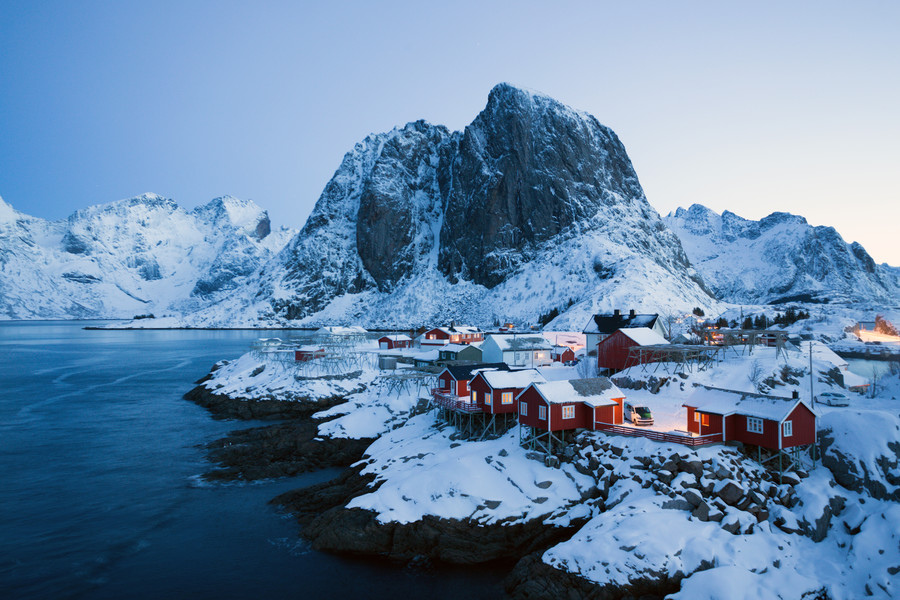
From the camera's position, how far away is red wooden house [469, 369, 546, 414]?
1480 inches

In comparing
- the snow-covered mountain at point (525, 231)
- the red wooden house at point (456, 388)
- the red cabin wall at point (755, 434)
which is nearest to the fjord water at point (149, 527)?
the red wooden house at point (456, 388)

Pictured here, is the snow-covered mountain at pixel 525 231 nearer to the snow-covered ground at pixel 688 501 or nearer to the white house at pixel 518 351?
the white house at pixel 518 351

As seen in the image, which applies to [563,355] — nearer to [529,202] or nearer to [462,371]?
[462,371]

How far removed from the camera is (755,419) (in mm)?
27828

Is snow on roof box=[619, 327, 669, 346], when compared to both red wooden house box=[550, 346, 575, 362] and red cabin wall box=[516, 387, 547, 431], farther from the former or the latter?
red cabin wall box=[516, 387, 547, 431]

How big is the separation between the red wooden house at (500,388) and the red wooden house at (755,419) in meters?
10.9

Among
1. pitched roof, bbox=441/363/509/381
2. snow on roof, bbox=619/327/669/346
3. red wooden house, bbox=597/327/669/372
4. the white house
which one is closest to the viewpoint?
pitched roof, bbox=441/363/509/381

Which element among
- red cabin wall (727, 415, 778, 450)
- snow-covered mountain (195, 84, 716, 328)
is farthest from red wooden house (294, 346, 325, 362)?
snow-covered mountain (195, 84, 716, 328)

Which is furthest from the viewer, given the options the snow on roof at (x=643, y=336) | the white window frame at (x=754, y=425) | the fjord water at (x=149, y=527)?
the snow on roof at (x=643, y=336)

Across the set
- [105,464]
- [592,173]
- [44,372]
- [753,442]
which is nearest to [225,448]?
[105,464]

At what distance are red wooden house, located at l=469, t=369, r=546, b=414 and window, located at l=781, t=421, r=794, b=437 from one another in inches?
580

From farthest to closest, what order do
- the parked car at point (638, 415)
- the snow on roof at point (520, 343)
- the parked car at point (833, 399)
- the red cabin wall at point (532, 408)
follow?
1. the snow on roof at point (520, 343)
2. the parked car at point (833, 399)
3. the parked car at point (638, 415)
4. the red cabin wall at point (532, 408)

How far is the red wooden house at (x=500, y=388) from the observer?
37594mm

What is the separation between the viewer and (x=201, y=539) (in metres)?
27.8
